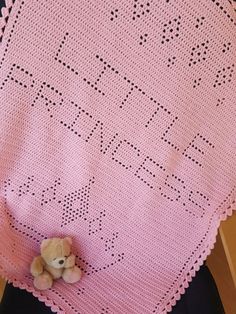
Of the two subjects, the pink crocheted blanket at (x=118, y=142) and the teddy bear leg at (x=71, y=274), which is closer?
the pink crocheted blanket at (x=118, y=142)

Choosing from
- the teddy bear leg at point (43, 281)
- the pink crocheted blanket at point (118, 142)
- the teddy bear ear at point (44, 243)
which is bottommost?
the teddy bear leg at point (43, 281)

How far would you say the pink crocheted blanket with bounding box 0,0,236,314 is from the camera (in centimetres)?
83

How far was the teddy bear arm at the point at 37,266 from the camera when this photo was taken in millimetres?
929

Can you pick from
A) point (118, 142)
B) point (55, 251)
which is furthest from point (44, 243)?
point (118, 142)

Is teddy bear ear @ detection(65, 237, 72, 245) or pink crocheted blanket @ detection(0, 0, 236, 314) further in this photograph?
teddy bear ear @ detection(65, 237, 72, 245)

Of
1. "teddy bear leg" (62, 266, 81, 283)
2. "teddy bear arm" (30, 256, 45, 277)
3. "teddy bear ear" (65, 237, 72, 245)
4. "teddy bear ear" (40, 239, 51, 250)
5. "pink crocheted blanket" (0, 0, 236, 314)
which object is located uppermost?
"pink crocheted blanket" (0, 0, 236, 314)

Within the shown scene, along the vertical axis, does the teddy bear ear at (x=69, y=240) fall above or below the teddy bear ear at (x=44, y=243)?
above

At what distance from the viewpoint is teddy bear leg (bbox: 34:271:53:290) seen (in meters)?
0.93

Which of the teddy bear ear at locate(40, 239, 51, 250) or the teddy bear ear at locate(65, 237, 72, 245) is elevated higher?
the teddy bear ear at locate(65, 237, 72, 245)

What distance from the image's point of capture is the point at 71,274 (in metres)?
0.94

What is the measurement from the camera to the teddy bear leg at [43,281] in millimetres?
926

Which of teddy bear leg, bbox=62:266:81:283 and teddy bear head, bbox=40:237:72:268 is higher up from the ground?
teddy bear head, bbox=40:237:72:268

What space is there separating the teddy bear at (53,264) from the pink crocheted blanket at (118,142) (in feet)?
0.08

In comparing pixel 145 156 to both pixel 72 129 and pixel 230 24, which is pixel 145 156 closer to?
pixel 72 129
